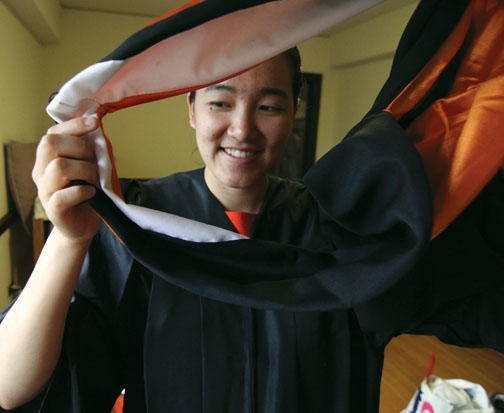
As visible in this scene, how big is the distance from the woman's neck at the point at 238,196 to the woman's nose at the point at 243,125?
126mm

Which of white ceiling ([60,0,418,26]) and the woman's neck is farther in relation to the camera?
white ceiling ([60,0,418,26])

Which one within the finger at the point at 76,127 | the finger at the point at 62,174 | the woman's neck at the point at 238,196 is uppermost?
the finger at the point at 76,127

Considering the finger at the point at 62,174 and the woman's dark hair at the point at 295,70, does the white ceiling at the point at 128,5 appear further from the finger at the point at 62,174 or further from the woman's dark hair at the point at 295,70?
the finger at the point at 62,174

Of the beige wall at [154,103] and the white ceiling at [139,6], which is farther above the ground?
the white ceiling at [139,6]

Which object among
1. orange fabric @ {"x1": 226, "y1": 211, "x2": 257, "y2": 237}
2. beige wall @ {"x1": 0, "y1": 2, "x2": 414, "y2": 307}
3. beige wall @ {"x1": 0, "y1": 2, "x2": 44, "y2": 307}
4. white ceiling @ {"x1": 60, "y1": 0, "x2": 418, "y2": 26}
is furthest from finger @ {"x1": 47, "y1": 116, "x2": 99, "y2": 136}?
white ceiling @ {"x1": 60, "y1": 0, "x2": 418, "y2": 26}

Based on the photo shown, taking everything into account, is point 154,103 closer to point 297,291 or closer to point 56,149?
point 56,149

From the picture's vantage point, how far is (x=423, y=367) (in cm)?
176

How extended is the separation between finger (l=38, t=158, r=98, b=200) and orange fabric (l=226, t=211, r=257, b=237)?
0.31 m

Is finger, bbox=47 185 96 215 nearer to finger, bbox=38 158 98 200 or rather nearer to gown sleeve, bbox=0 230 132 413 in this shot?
finger, bbox=38 158 98 200

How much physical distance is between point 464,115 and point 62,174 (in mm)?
460

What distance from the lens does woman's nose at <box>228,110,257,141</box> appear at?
58 centimetres

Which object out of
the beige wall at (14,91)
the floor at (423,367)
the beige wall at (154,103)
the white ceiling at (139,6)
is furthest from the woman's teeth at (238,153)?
the white ceiling at (139,6)

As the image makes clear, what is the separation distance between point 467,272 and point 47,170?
539 mm

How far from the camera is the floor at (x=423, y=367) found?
1.58m
